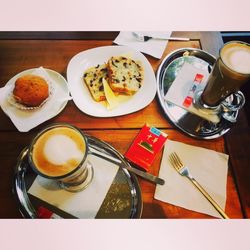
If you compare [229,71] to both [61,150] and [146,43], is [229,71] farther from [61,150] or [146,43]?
[61,150]

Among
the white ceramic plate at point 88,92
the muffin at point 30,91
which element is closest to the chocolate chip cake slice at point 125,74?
the white ceramic plate at point 88,92

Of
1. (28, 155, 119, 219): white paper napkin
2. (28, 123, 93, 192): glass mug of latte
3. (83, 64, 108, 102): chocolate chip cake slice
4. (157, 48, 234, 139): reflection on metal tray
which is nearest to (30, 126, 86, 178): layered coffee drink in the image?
(28, 123, 93, 192): glass mug of latte

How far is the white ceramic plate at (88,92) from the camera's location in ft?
2.89

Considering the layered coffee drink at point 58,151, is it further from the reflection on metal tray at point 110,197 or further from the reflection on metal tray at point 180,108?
the reflection on metal tray at point 180,108

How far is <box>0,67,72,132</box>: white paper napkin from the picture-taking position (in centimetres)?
83

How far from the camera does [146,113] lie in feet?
2.92

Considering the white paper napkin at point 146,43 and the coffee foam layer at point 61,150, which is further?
the white paper napkin at point 146,43

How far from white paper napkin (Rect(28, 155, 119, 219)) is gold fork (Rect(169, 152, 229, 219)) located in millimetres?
196

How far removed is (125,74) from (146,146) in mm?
284

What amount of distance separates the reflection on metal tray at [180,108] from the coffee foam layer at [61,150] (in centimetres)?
35

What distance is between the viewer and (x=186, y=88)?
955 mm

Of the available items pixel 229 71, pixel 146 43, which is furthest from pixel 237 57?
pixel 146 43

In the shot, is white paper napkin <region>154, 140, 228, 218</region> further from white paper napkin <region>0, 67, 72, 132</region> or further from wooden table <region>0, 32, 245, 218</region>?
white paper napkin <region>0, 67, 72, 132</region>
